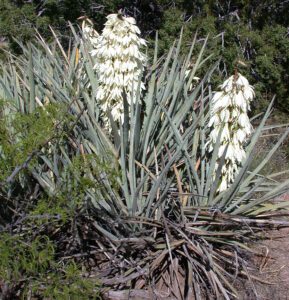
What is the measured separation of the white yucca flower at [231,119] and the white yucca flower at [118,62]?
63 cm

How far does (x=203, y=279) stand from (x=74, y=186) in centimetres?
113

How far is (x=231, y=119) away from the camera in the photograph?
3812 mm

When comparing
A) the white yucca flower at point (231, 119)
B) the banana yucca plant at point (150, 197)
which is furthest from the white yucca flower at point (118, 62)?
the white yucca flower at point (231, 119)

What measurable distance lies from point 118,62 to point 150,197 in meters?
0.99

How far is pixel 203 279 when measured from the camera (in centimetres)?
383

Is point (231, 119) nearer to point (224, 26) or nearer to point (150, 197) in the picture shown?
point (150, 197)

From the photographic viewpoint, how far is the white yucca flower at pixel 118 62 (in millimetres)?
3975

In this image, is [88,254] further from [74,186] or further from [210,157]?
[210,157]

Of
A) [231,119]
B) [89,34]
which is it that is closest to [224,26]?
[89,34]

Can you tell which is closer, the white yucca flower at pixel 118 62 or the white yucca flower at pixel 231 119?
the white yucca flower at pixel 231 119

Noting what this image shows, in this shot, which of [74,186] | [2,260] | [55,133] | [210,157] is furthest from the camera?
[210,157]

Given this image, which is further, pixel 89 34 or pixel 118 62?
pixel 89 34

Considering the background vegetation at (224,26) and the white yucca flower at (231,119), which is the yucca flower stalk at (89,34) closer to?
the white yucca flower at (231,119)

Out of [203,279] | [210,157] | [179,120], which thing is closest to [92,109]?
[179,120]
